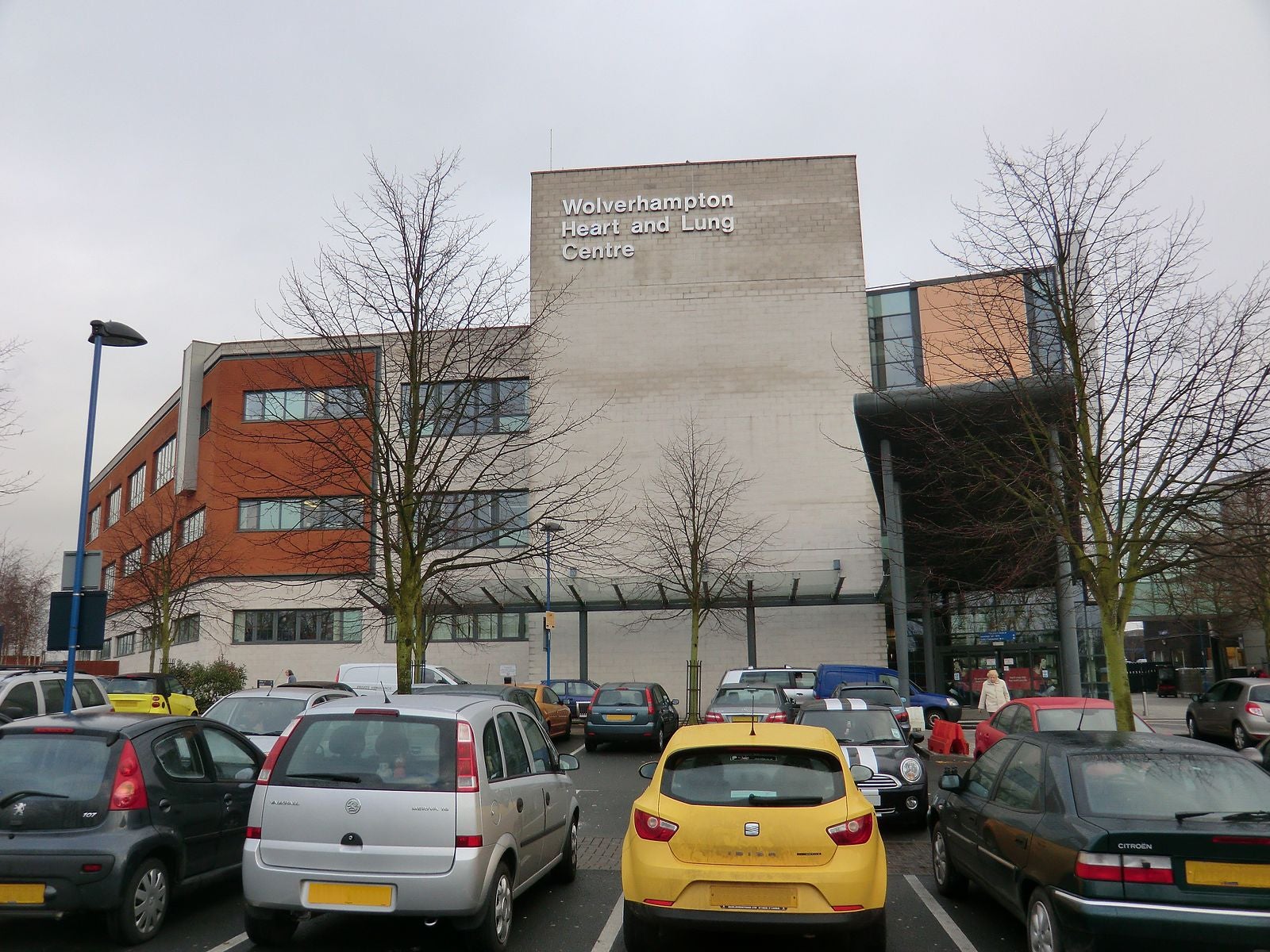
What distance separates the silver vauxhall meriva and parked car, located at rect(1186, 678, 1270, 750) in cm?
1804

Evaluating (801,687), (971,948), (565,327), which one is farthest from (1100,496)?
(565,327)

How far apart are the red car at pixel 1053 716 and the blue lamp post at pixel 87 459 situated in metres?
12.2

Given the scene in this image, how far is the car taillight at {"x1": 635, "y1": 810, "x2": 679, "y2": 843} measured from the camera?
5.76m

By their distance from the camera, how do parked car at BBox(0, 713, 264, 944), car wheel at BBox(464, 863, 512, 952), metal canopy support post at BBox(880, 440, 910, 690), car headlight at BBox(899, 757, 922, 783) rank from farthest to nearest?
metal canopy support post at BBox(880, 440, 910, 690)
car headlight at BBox(899, 757, 922, 783)
parked car at BBox(0, 713, 264, 944)
car wheel at BBox(464, 863, 512, 952)

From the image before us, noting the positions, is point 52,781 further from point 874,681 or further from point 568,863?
point 874,681

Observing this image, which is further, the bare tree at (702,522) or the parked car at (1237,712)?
the bare tree at (702,522)

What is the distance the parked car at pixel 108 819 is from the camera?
242 inches

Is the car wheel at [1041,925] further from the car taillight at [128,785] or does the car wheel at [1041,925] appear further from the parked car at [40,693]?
the parked car at [40,693]

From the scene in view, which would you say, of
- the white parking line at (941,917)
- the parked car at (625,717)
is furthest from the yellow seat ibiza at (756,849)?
the parked car at (625,717)

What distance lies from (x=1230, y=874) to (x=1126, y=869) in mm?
508

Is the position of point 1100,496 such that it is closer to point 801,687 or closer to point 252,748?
point 252,748

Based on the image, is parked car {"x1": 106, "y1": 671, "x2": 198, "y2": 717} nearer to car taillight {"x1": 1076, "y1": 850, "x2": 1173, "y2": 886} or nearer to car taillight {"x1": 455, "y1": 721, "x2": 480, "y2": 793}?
car taillight {"x1": 455, "y1": 721, "x2": 480, "y2": 793}

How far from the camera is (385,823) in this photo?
19.4ft

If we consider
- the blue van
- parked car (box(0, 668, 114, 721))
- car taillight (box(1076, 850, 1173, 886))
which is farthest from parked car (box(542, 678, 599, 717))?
car taillight (box(1076, 850, 1173, 886))
